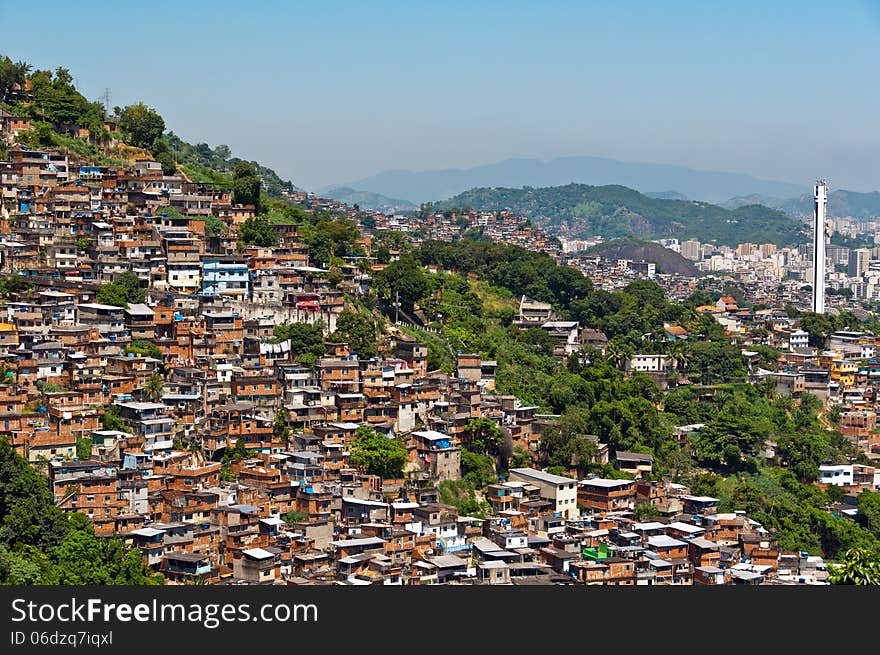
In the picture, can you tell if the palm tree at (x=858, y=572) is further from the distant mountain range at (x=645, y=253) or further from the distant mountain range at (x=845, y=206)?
the distant mountain range at (x=845, y=206)

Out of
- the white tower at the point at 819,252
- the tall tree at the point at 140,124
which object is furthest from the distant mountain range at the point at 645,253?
the tall tree at the point at 140,124

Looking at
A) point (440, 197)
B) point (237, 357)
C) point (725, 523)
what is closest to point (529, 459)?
point (725, 523)

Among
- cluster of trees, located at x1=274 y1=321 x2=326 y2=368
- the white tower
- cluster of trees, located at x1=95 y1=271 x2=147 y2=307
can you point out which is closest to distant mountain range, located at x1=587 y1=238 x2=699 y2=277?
the white tower

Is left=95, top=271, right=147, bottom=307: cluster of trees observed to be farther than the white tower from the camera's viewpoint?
No

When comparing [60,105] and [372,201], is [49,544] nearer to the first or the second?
[60,105]

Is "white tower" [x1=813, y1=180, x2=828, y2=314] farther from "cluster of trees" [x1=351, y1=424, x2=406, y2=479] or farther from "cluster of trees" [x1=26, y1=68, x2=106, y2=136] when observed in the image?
"cluster of trees" [x1=351, y1=424, x2=406, y2=479]

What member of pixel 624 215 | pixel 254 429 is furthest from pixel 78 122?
pixel 624 215

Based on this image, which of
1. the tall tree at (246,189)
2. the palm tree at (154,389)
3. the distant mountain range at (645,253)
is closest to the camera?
the palm tree at (154,389)
